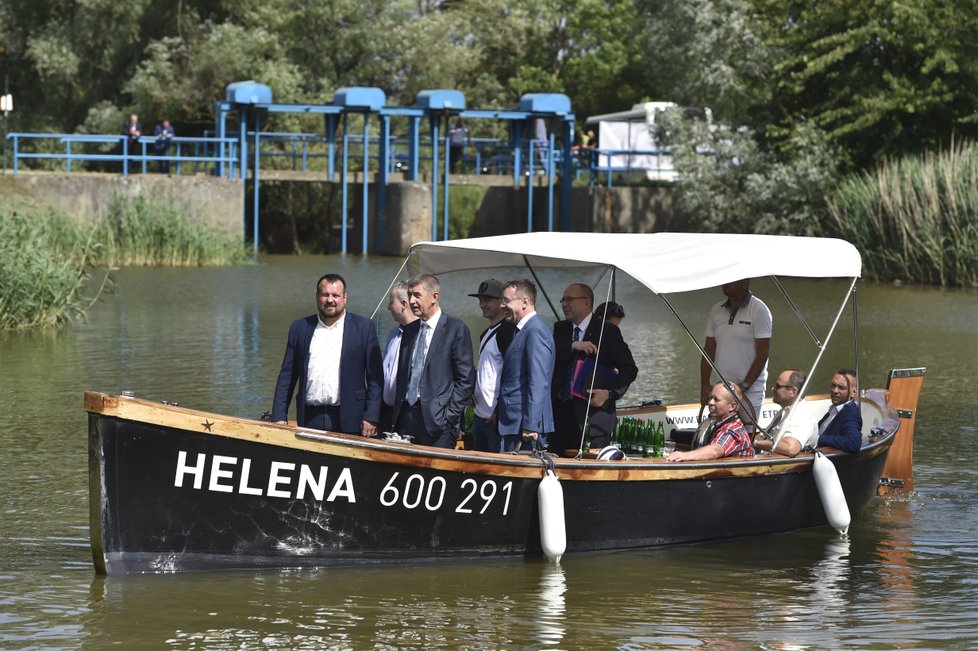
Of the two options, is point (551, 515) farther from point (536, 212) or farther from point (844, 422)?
point (536, 212)

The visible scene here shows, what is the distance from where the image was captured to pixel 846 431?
11.8 meters

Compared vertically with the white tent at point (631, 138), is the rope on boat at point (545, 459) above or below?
below

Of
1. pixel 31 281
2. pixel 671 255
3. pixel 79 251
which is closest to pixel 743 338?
pixel 671 255

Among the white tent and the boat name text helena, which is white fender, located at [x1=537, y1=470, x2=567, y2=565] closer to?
the boat name text helena

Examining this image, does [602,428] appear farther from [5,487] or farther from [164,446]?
[5,487]

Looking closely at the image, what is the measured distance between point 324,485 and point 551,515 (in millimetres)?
1545

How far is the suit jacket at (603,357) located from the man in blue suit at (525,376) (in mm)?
543

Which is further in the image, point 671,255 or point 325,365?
point 671,255

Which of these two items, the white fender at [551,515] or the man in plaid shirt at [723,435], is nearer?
the white fender at [551,515]

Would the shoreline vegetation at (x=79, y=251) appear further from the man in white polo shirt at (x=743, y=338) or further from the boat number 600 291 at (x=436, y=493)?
the boat number 600 291 at (x=436, y=493)

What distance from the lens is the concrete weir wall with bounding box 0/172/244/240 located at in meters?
39.7

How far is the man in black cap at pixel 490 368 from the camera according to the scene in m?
10.1

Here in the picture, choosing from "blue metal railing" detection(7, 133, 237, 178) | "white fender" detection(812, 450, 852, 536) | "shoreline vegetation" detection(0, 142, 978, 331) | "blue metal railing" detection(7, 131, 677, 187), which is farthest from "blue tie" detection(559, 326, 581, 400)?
"blue metal railing" detection(7, 131, 677, 187)

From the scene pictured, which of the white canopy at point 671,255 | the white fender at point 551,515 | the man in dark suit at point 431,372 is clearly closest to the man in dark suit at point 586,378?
the white canopy at point 671,255
